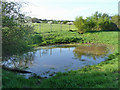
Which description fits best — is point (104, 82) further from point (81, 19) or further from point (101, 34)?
point (81, 19)

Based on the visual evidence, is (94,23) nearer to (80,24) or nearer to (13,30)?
(80,24)

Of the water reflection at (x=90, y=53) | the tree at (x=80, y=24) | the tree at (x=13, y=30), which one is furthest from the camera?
the tree at (x=80, y=24)

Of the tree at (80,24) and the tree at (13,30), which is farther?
the tree at (80,24)

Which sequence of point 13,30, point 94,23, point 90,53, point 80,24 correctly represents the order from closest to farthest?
point 13,30, point 90,53, point 80,24, point 94,23

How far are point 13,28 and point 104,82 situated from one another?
4.35m

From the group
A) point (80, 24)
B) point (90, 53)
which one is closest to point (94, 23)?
point (80, 24)


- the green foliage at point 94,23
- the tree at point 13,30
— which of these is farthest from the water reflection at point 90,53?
the green foliage at point 94,23

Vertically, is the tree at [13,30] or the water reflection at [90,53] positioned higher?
the tree at [13,30]

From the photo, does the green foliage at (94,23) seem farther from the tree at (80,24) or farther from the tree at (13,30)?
the tree at (13,30)

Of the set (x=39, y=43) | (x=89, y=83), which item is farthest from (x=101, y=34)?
(x=89, y=83)

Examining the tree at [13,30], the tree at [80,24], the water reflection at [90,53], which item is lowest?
the water reflection at [90,53]

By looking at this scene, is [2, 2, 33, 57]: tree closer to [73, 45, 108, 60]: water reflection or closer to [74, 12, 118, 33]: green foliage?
[73, 45, 108, 60]: water reflection

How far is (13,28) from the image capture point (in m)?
6.08

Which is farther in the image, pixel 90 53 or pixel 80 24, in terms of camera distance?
pixel 80 24
